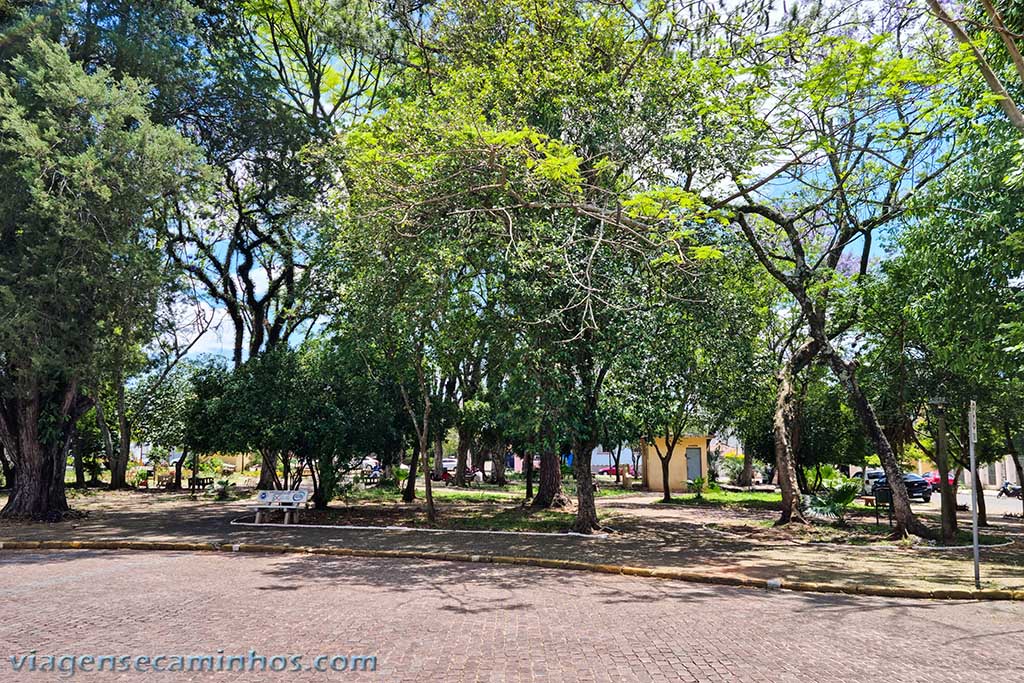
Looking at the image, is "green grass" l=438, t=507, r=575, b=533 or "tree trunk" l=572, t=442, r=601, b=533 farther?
"green grass" l=438, t=507, r=575, b=533

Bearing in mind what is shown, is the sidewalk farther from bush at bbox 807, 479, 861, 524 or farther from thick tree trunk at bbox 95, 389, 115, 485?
thick tree trunk at bbox 95, 389, 115, 485

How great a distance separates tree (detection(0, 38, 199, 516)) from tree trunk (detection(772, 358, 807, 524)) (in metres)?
14.8

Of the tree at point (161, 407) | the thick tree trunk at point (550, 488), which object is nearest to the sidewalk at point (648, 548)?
the thick tree trunk at point (550, 488)

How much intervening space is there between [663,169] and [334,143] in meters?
7.97

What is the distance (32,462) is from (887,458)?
19324mm

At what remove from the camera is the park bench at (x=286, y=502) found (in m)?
15.5

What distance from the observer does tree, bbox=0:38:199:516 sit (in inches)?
518

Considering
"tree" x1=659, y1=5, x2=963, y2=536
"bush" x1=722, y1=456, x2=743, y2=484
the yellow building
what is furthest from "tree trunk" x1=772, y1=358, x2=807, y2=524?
"bush" x1=722, y1=456, x2=743, y2=484

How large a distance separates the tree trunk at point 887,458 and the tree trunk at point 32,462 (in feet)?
→ 58.4

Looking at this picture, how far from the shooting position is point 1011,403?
16062mm

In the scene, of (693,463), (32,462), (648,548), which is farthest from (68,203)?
(693,463)

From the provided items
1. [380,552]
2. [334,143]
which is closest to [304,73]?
[334,143]

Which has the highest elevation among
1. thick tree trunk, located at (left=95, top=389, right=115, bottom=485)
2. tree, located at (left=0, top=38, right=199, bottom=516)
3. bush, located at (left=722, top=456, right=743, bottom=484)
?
tree, located at (left=0, top=38, right=199, bottom=516)

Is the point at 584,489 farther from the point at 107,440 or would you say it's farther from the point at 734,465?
the point at 734,465
